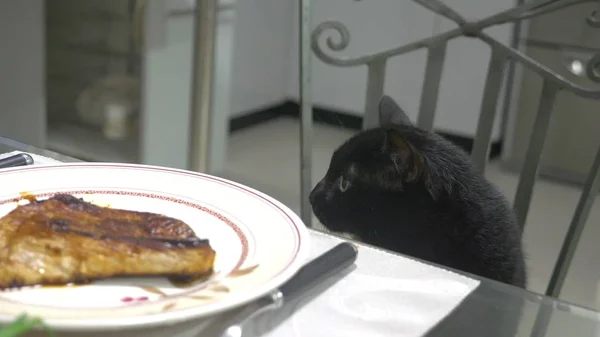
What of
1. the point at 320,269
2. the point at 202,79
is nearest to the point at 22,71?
the point at 202,79

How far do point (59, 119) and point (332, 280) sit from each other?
7.74 ft

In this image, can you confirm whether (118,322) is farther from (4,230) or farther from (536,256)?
(536,256)

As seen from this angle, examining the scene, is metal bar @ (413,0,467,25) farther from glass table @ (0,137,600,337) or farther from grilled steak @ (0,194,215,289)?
grilled steak @ (0,194,215,289)

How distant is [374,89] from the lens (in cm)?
112

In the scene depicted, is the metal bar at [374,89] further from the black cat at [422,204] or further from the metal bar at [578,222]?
the metal bar at [578,222]

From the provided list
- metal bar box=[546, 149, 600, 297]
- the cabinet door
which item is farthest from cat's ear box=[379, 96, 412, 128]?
the cabinet door

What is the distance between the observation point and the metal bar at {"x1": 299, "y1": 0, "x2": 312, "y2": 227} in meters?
1.09

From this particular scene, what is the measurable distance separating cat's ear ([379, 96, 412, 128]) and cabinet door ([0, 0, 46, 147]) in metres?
1.65

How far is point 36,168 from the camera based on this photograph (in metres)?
0.57

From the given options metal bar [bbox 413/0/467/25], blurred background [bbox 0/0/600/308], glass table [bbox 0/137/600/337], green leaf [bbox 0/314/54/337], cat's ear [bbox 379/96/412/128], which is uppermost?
metal bar [bbox 413/0/467/25]

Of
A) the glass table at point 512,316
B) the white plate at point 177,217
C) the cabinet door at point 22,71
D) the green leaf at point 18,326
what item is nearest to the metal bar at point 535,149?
the glass table at point 512,316

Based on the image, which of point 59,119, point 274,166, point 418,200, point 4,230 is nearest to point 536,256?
point 274,166

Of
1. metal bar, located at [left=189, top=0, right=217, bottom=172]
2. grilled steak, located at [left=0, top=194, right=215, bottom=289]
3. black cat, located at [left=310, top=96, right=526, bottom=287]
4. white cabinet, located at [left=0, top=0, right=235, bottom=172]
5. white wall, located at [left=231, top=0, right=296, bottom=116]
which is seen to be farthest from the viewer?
white wall, located at [left=231, top=0, right=296, bottom=116]

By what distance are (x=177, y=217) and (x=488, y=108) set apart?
25.6 inches
